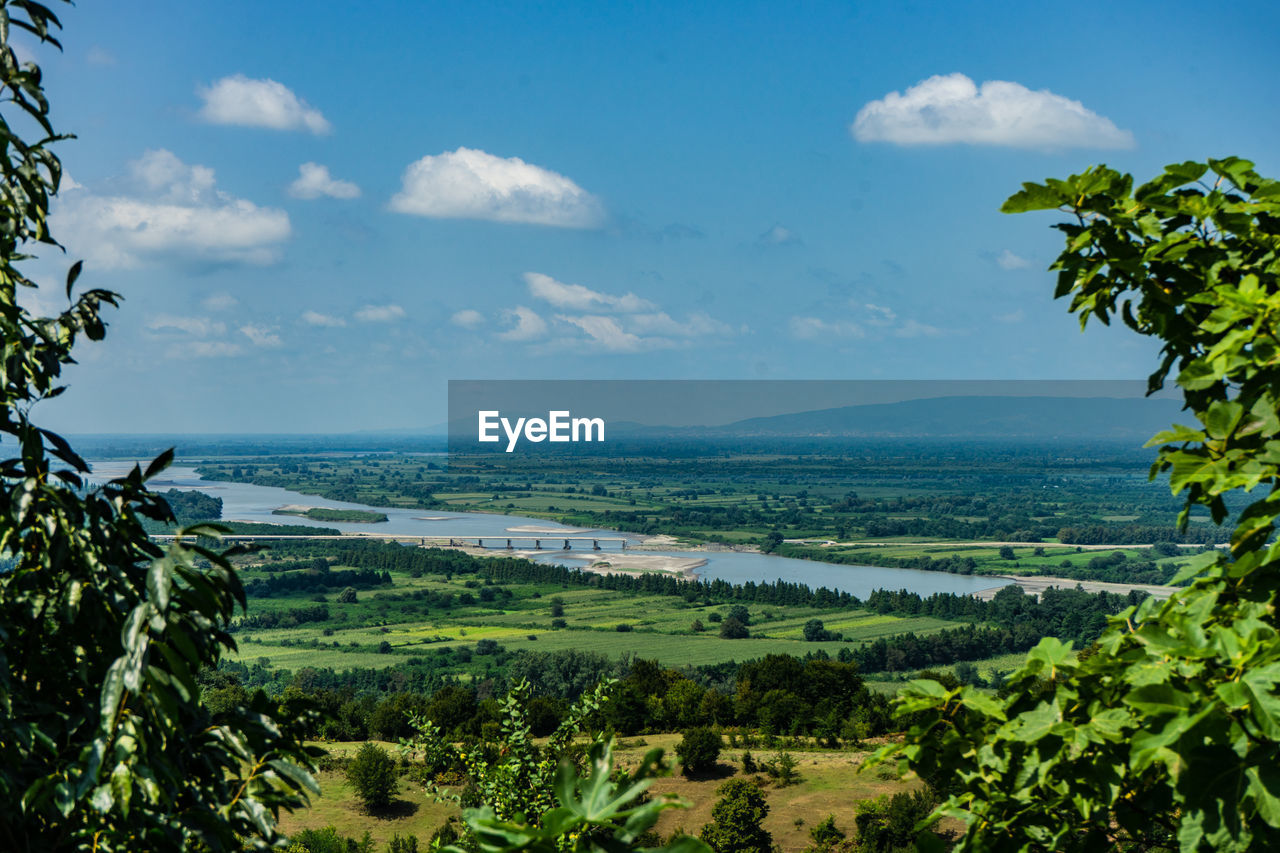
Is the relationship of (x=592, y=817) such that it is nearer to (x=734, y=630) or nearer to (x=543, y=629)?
(x=734, y=630)

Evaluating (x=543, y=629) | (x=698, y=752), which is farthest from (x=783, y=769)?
(x=543, y=629)

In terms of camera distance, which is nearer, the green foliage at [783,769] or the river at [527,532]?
the green foliage at [783,769]

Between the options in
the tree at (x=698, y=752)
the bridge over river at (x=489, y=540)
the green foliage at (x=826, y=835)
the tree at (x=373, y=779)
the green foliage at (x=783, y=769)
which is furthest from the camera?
the bridge over river at (x=489, y=540)

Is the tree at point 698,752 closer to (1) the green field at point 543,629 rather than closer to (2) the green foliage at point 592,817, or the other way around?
(2) the green foliage at point 592,817

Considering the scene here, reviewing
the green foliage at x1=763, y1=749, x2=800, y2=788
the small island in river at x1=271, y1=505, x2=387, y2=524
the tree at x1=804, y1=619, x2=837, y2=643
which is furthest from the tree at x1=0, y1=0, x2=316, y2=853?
the small island in river at x1=271, y1=505, x2=387, y2=524

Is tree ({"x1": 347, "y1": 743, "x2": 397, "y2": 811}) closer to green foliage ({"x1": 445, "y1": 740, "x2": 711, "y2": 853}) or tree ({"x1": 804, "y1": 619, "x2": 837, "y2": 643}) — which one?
green foliage ({"x1": 445, "y1": 740, "x2": 711, "y2": 853})

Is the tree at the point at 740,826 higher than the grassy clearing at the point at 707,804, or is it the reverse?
the tree at the point at 740,826

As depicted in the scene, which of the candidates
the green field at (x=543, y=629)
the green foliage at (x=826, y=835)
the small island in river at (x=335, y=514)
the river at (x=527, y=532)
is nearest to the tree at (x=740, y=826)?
the green foliage at (x=826, y=835)
